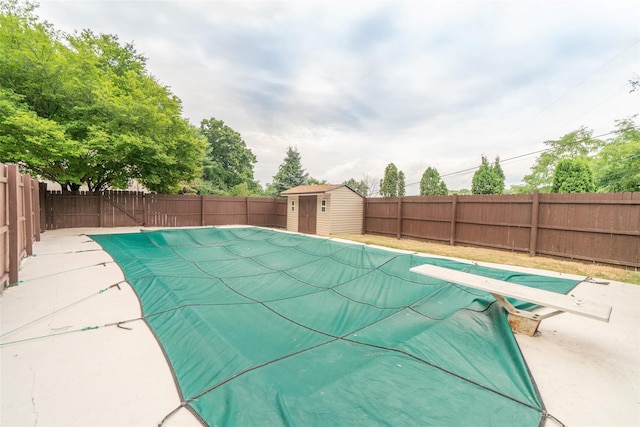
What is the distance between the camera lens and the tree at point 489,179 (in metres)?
15.9

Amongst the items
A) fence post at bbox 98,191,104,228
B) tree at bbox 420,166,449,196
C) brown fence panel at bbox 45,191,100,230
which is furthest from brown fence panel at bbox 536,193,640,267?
tree at bbox 420,166,449,196

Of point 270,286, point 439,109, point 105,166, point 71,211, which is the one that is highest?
point 439,109

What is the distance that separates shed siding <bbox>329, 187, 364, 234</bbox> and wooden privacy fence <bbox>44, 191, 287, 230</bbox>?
4.01 metres

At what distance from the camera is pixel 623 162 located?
9922 millimetres

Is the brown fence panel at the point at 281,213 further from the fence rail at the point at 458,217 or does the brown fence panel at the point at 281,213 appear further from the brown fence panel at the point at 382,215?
the brown fence panel at the point at 382,215

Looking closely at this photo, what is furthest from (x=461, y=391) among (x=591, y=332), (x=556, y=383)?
(x=591, y=332)

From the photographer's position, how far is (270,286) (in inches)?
156

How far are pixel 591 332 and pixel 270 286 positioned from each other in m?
3.95

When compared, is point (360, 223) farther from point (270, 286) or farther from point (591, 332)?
point (591, 332)

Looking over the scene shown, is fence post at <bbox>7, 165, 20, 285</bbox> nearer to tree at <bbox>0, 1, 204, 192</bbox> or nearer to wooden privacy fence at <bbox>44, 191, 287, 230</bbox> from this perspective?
tree at <bbox>0, 1, 204, 192</bbox>

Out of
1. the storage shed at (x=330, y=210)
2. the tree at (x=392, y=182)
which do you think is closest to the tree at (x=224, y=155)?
the storage shed at (x=330, y=210)

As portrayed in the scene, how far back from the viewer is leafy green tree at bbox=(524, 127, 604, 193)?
57.3 feet

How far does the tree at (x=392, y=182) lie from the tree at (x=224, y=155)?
13.6m

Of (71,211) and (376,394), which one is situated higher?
(71,211)
